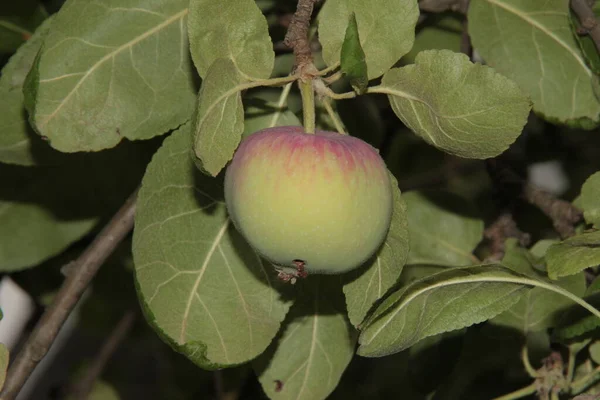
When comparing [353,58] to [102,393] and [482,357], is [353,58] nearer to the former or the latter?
[482,357]

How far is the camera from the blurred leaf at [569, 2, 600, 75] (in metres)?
0.80

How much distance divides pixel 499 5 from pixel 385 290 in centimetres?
35

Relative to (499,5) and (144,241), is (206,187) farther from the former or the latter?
(499,5)

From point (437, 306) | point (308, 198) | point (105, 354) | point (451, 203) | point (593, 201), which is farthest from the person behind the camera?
point (105, 354)

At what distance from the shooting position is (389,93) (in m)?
0.64

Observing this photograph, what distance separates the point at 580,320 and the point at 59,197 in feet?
1.87

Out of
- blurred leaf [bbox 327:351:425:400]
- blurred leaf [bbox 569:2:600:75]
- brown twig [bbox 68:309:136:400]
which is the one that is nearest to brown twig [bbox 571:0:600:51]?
blurred leaf [bbox 569:2:600:75]

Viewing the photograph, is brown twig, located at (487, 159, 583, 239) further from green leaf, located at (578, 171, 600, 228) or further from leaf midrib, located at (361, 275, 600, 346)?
leaf midrib, located at (361, 275, 600, 346)

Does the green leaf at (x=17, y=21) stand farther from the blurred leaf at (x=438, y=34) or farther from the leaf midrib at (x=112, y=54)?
the blurred leaf at (x=438, y=34)

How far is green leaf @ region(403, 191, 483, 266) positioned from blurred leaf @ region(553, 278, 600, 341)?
0.53 ft

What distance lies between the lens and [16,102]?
2.71ft

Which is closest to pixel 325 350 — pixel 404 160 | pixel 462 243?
pixel 462 243

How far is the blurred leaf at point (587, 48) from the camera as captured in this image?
796 mm

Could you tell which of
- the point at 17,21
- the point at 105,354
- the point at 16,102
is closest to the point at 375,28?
the point at 16,102
